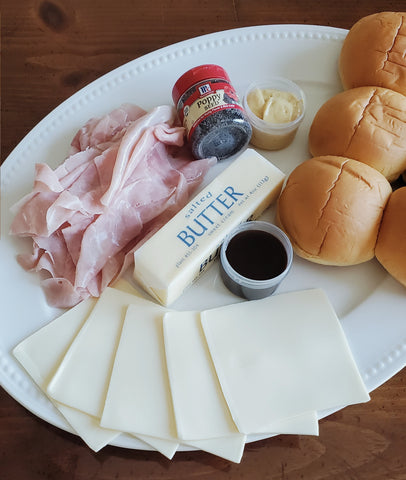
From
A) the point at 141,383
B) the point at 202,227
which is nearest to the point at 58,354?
the point at 141,383

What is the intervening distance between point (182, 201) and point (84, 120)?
1.31 ft

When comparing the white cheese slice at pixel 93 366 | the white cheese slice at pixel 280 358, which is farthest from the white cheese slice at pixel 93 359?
the white cheese slice at pixel 280 358

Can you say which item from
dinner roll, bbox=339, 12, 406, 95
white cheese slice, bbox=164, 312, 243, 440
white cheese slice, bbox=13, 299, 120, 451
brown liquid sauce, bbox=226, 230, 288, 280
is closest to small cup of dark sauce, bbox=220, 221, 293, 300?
brown liquid sauce, bbox=226, 230, 288, 280

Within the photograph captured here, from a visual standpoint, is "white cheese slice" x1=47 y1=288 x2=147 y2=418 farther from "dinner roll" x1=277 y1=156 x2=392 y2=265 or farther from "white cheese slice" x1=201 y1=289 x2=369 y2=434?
"dinner roll" x1=277 y1=156 x2=392 y2=265

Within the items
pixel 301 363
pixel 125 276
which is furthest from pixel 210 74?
pixel 301 363

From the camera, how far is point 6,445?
3.64 feet

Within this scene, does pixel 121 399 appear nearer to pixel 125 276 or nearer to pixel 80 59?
pixel 125 276

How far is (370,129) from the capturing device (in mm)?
1194

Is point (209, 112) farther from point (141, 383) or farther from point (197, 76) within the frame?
point (141, 383)

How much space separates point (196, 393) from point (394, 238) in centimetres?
57

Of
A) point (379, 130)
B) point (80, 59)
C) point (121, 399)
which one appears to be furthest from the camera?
point (80, 59)

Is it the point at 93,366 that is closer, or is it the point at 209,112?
the point at 93,366

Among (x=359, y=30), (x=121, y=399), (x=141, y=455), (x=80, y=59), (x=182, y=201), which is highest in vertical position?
(x=359, y=30)

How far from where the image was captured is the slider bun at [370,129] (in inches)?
46.9
